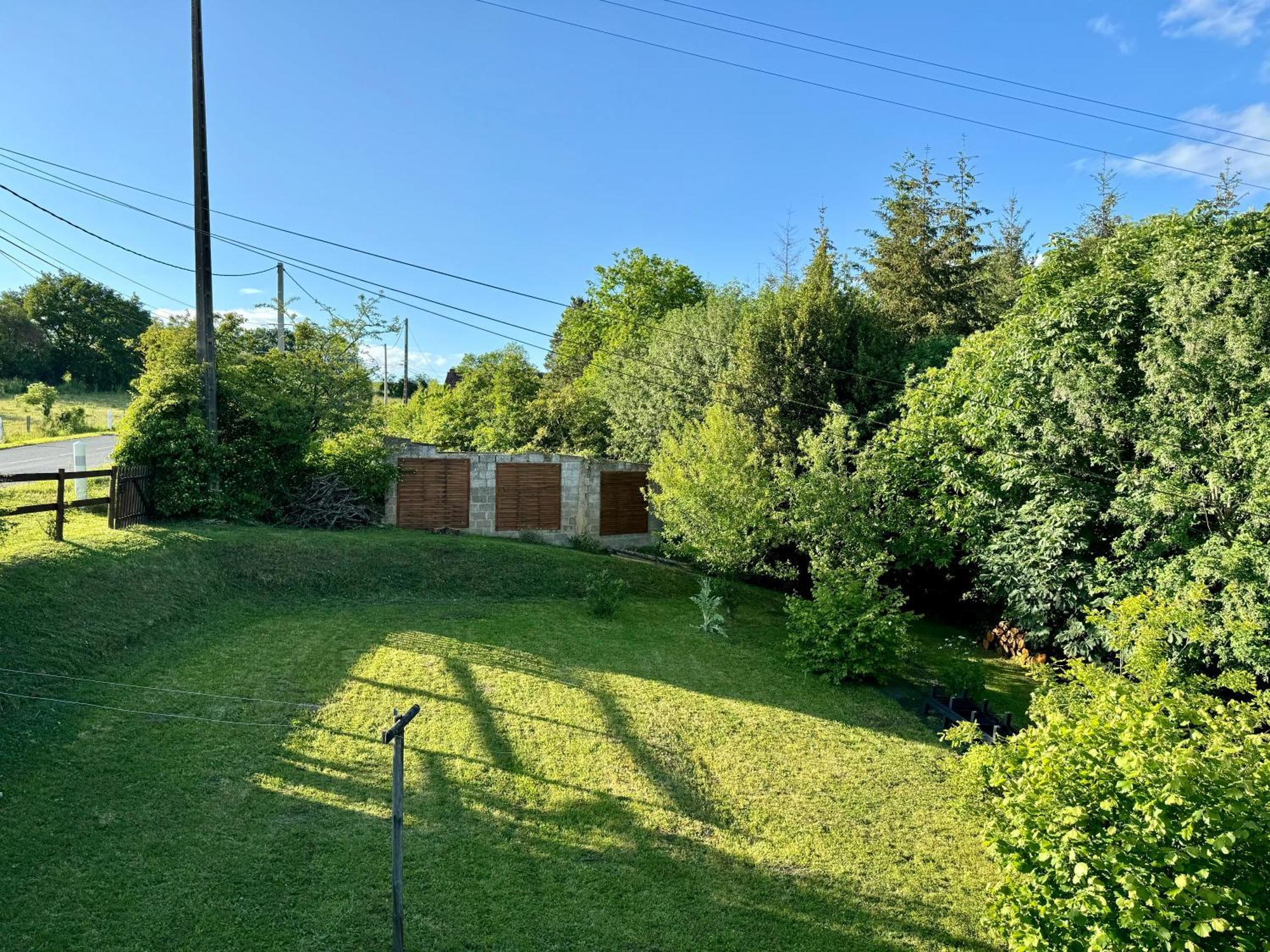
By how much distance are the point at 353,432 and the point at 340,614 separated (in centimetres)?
606

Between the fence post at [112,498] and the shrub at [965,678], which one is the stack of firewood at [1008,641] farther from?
the fence post at [112,498]

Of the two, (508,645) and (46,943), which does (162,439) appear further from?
(46,943)

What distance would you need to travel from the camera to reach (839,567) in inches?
459

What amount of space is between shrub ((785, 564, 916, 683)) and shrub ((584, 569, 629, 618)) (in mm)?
2975

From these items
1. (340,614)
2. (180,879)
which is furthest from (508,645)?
(180,879)

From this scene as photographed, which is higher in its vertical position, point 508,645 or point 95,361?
point 95,361

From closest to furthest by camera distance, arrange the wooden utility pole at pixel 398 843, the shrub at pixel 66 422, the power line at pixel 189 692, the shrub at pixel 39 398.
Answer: the wooden utility pole at pixel 398 843
the power line at pixel 189 692
the shrub at pixel 66 422
the shrub at pixel 39 398

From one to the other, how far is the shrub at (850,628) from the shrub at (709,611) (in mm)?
1350

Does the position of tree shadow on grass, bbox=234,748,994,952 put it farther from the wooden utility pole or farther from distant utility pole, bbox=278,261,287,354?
distant utility pole, bbox=278,261,287,354

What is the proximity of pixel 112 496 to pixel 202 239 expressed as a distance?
4981mm

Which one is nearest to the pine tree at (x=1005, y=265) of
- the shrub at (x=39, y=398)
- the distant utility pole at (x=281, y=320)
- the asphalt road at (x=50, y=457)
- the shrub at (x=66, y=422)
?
the distant utility pole at (x=281, y=320)

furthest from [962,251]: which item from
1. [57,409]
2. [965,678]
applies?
[57,409]

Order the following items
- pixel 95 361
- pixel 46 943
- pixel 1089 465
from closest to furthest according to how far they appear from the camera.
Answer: pixel 46 943, pixel 1089 465, pixel 95 361

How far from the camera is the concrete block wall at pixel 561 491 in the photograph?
15425mm
